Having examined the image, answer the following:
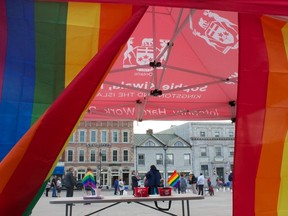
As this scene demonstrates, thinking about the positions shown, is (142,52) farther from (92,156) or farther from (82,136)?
(82,136)

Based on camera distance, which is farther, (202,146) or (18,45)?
(202,146)

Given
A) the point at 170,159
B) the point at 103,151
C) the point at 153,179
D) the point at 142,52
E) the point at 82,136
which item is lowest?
the point at 153,179

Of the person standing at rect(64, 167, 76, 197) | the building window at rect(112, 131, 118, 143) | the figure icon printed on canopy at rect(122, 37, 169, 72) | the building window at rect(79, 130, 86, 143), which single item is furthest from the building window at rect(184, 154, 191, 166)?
the figure icon printed on canopy at rect(122, 37, 169, 72)

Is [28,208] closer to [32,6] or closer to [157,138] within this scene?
[32,6]

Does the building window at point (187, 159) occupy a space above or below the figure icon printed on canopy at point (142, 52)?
below

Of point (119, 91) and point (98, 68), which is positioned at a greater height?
point (119, 91)

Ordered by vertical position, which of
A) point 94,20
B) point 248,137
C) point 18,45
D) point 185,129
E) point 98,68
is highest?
point 185,129

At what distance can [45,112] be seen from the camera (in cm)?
261

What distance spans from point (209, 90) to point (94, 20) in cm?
453

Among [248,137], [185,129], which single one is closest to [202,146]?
[185,129]

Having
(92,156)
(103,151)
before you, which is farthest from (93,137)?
(92,156)

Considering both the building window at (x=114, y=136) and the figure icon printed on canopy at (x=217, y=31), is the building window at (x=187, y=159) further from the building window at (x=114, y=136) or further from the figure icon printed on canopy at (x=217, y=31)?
the figure icon printed on canopy at (x=217, y=31)

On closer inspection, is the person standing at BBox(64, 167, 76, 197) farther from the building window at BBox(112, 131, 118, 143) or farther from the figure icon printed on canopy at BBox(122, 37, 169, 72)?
the building window at BBox(112, 131, 118, 143)

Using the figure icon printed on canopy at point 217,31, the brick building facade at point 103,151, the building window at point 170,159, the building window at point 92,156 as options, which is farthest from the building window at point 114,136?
the figure icon printed on canopy at point 217,31
